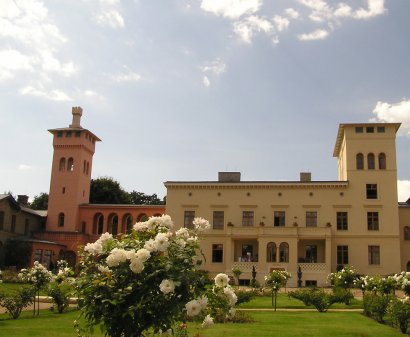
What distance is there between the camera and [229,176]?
47.3 metres

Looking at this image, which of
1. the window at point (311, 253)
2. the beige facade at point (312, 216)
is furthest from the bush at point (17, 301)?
the window at point (311, 253)

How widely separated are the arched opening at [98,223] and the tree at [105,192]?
11963 millimetres

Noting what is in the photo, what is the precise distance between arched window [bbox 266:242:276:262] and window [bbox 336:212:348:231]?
19.7ft

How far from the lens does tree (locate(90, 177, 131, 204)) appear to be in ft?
215

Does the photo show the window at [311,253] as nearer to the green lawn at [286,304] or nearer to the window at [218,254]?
the window at [218,254]

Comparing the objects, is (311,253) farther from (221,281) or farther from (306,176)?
(221,281)

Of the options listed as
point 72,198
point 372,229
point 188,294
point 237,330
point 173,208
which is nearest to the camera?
point 188,294

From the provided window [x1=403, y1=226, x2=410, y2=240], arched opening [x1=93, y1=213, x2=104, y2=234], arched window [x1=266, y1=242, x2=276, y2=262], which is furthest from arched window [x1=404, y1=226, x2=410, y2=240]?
arched opening [x1=93, y1=213, x2=104, y2=234]

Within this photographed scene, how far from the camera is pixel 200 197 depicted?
151ft

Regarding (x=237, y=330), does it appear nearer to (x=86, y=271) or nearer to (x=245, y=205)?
(x=86, y=271)

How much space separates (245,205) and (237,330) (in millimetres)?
29766

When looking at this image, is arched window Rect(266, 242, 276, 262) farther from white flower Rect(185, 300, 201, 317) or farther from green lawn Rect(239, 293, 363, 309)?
white flower Rect(185, 300, 201, 317)

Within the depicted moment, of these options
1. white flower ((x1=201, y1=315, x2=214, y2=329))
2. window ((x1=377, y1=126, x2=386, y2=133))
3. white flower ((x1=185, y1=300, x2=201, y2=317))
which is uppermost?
window ((x1=377, y1=126, x2=386, y2=133))

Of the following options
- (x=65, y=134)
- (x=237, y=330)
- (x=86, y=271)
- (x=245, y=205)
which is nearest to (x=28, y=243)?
(x=65, y=134)
